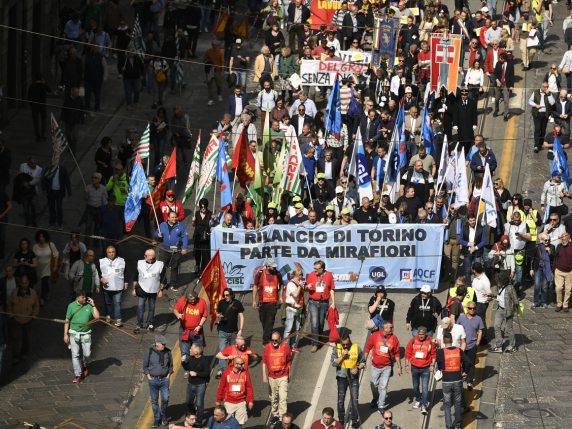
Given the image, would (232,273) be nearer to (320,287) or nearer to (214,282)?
(214,282)

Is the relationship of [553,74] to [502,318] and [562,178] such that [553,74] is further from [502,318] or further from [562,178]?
[502,318]

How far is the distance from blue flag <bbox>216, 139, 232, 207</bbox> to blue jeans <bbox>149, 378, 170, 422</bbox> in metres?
5.64

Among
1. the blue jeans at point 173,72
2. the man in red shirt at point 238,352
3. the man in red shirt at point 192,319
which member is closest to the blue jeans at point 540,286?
the man in red shirt at point 238,352

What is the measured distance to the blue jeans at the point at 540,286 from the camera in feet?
75.7

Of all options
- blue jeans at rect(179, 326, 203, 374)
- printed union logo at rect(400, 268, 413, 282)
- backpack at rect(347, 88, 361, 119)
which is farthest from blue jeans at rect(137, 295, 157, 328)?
backpack at rect(347, 88, 361, 119)

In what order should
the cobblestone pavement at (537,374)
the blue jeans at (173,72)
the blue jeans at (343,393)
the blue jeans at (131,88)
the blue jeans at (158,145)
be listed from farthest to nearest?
the blue jeans at (173,72), the blue jeans at (131,88), the blue jeans at (158,145), the cobblestone pavement at (537,374), the blue jeans at (343,393)

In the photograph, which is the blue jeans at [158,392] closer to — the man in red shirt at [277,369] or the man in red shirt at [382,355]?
the man in red shirt at [277,369]

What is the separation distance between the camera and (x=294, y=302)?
21094mm

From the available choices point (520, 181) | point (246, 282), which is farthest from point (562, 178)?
point (246, 282)

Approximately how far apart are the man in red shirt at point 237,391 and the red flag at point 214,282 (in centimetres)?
220

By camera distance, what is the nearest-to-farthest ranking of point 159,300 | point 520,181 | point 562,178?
point 159,300 < point 562,178 < point 520,181

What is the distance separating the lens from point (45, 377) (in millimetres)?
20344

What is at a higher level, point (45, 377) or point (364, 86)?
point (364, 86)

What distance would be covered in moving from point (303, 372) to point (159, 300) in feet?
12.9
